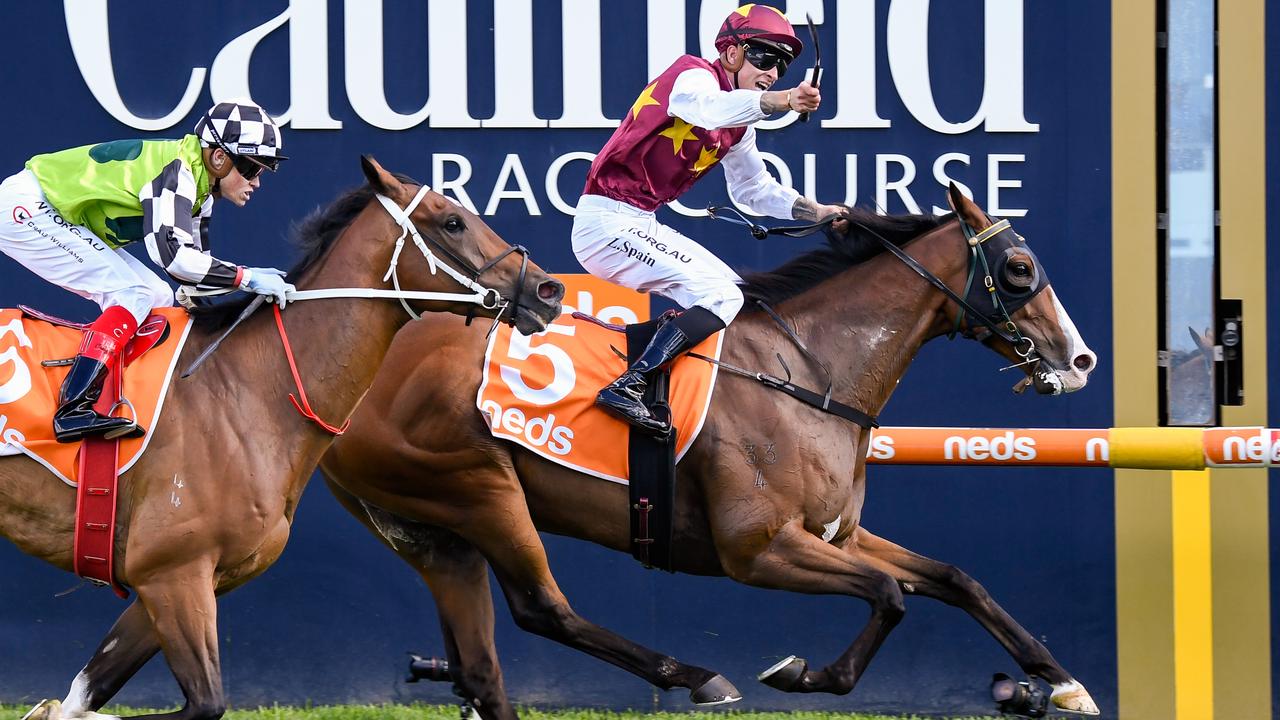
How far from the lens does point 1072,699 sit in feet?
16.0

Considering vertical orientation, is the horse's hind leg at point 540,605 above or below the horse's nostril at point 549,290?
below

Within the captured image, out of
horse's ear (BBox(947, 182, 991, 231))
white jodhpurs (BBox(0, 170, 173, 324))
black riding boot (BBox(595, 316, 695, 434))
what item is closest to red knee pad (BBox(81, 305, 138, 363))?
white jodhpurs (BBox(0, 170, 173, 324))

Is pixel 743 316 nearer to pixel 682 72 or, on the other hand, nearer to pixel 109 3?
pixel 682 72

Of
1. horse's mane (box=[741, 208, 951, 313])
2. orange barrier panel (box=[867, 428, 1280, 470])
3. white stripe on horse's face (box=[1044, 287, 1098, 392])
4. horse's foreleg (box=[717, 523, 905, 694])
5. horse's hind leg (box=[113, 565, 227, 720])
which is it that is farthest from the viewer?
orange barrier panel (box=[867, 428, 1280, 470])

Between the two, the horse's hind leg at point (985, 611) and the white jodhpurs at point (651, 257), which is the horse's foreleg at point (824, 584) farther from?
the white jodhpurs at point (651, 257)

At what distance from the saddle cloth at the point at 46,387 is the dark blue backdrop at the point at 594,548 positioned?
6.41 ft

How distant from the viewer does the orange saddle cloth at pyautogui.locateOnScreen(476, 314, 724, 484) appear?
4941mm

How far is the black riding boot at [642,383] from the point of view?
15.9 feet

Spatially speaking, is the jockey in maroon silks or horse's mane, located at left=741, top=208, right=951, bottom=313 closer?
the jockey in maroon silks

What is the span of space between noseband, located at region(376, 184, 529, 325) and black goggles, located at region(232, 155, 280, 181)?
0.36 meters

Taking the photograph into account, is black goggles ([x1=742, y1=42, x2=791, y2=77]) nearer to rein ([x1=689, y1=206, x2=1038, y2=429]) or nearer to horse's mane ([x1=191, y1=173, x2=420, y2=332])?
rein ([x1=689, y1=206, x2=1038, y2=429])

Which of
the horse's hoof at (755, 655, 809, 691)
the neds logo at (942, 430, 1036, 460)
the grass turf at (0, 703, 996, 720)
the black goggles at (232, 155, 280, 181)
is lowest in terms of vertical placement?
the grass turf at (0, 703, 996, 720)

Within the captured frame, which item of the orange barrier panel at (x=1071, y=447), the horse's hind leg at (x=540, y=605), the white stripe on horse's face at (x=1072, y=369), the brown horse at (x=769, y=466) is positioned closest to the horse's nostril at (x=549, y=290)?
the brown horse at (x=769, y=466)

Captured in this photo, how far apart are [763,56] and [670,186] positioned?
1.72 ft
